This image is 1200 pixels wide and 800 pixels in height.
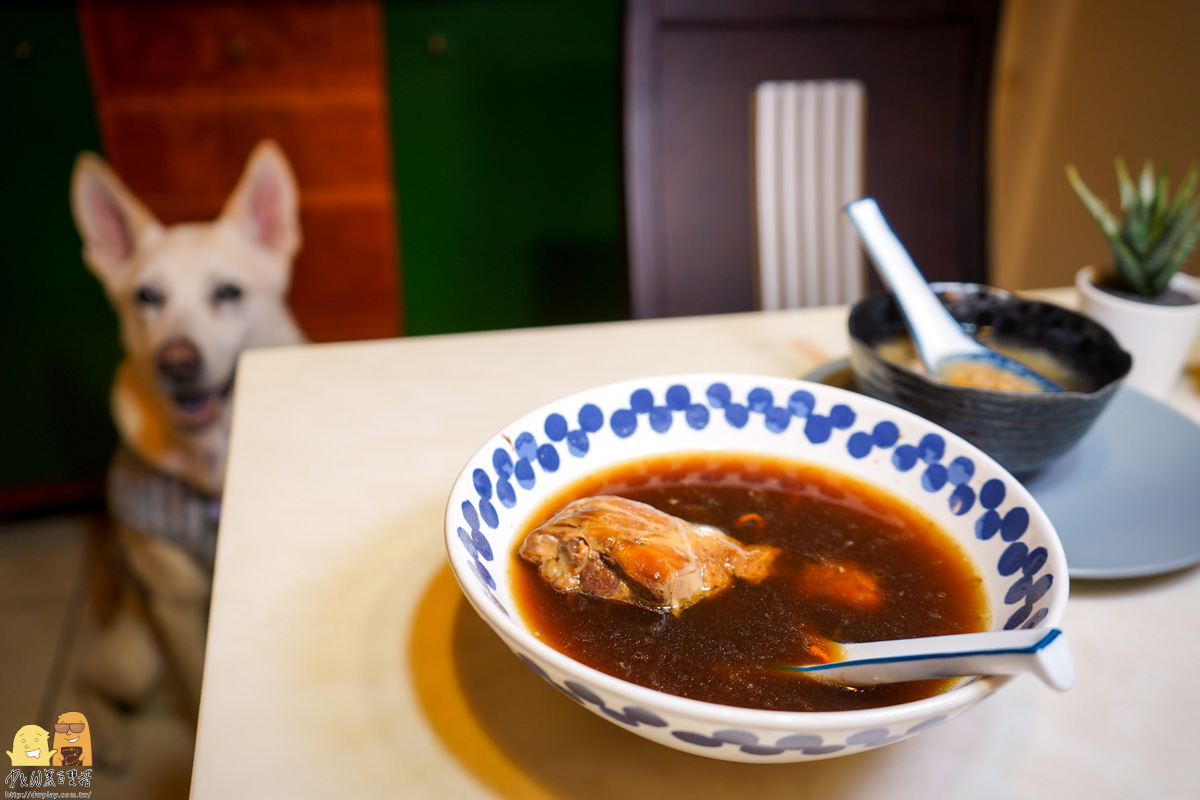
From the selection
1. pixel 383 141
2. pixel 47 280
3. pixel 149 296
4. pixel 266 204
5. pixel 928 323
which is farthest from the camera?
pixel 383 141

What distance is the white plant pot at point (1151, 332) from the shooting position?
37.0 inches

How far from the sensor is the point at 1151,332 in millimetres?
948

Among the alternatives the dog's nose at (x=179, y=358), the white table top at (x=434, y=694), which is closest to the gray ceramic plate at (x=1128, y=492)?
the white table top at (x=434, y=694)

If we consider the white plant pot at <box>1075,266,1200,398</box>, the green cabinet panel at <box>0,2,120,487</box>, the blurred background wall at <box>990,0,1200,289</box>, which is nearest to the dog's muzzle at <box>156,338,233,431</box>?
the green cabinet panel at <box>0,2,120,487</box>

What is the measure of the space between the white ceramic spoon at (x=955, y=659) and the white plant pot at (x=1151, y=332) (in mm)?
655

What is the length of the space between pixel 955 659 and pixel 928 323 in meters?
0.55

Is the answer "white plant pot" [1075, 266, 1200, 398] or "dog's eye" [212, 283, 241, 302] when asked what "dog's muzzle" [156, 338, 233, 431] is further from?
"white plant pot" [1075, 266, 1200, 398]

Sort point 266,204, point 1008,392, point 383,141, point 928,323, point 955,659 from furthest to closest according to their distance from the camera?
point 383,141, point 266,204, point 928,323, point 1008,392, point 955,659

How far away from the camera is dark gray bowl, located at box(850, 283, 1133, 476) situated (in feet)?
2.29

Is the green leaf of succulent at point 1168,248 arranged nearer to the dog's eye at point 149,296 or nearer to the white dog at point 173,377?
the white dog at point 173,377

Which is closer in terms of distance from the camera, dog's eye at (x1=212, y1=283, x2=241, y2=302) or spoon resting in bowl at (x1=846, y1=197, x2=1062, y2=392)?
spoon resting in bowl at (x1=846, y1=197, x2=1062, y2=392)

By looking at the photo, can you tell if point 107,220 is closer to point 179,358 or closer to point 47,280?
point 179,358

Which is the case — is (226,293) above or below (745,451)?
below

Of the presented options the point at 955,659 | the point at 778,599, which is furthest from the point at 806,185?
the point at 955,659
